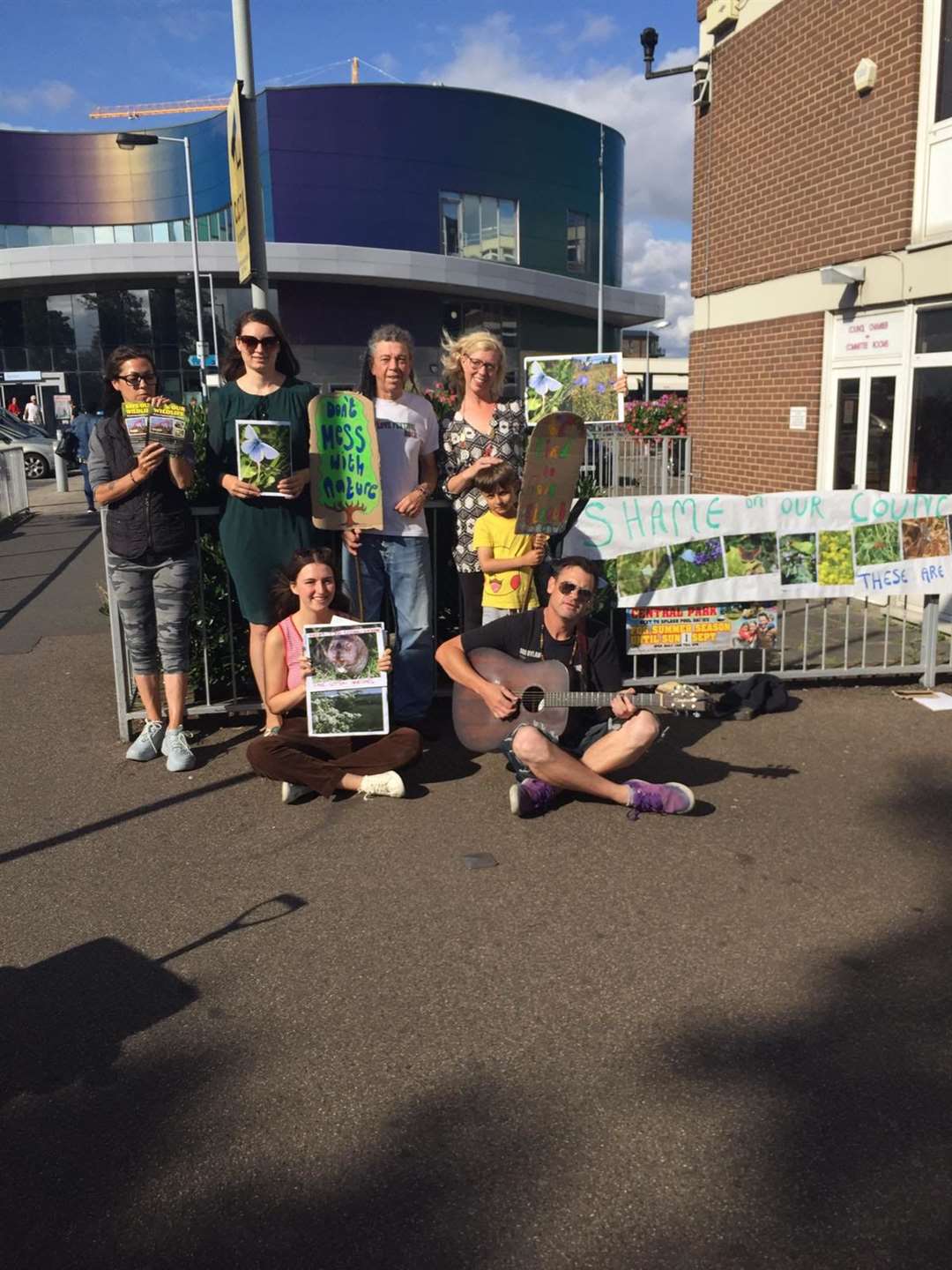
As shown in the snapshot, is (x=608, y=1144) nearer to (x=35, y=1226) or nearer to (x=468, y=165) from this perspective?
(x=35, y=1226)

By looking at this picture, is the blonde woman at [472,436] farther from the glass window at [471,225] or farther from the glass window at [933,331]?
the glass window at [471,225]

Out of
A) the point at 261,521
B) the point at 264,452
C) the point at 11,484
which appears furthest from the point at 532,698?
the point at 11,484

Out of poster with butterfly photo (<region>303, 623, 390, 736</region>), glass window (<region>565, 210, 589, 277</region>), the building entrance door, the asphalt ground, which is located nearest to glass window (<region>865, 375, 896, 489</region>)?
the building entrance door

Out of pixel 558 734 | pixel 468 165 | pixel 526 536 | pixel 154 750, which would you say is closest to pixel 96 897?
pixel 154 750

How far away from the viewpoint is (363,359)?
18.3ft

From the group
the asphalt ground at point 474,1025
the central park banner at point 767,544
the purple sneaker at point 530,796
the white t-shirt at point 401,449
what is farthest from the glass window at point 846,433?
the purple sneaker at point 530,796

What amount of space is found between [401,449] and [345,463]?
349mm

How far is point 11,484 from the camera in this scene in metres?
18.8

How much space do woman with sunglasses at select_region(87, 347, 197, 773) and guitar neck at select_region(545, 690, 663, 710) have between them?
2.02 metres

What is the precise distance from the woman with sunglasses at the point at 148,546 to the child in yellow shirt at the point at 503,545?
1564 millimetres

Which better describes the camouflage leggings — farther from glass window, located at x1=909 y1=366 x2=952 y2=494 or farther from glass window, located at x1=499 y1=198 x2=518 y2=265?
glass window, located at x1=499 y1=198 x2=518 y2=265

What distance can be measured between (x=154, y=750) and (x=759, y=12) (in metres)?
10.7

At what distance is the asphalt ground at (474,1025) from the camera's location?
7.99ft

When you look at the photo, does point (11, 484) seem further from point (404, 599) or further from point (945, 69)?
point (945, 69)
